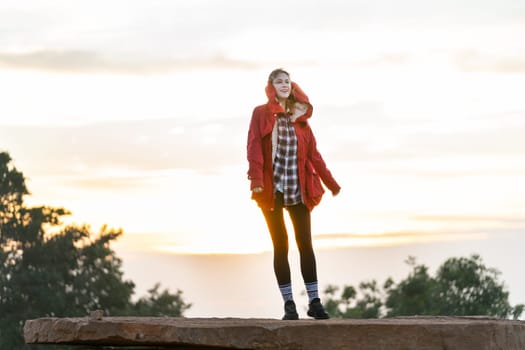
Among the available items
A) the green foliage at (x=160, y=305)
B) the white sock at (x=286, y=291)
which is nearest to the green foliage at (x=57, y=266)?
the green foliage at (x=160, y=305)

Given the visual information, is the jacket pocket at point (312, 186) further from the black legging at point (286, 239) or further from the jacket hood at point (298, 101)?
the jacket hood at point (298, 101)

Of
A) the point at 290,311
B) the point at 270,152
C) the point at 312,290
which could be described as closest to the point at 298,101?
the point at 270,152

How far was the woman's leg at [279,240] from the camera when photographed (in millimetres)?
12219

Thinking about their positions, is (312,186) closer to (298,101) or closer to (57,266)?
(298,101)

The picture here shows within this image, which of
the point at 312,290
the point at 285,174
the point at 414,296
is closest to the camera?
the point at 285,174

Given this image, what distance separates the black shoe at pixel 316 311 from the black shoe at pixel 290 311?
0.19 metres

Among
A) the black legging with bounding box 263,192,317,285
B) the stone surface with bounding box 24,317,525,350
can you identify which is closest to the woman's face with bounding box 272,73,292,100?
the black legging with bounding box 263,192,317,285

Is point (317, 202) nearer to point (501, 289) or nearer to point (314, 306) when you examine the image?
point (314, 306)

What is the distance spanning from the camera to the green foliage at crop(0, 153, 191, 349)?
38.7 metres

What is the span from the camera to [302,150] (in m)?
12.3

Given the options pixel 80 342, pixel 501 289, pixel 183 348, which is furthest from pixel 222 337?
pixel 501 289

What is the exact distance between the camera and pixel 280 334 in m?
11.2

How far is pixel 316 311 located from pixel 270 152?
5.57 ft

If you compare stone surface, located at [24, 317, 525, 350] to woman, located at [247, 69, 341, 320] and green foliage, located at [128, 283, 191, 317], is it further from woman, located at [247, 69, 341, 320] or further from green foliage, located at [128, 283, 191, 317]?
green foliage, located at [128, 283, 191, 317]
